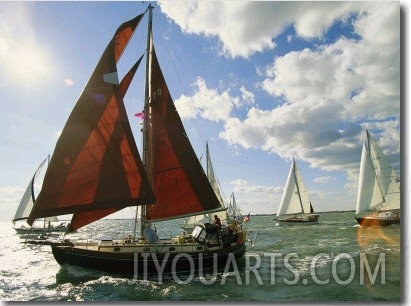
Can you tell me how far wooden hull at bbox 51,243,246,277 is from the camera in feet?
38.7

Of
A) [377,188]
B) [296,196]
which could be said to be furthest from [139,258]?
[296,196]

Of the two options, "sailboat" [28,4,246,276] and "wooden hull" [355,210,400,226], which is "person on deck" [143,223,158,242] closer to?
"sailboat" [28,4,246,276]

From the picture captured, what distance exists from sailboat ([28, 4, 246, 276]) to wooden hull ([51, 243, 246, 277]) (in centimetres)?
3

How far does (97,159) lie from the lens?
1116cm

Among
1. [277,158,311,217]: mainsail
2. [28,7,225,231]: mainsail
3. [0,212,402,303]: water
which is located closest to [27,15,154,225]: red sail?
[28,7,225,231]: mainsail

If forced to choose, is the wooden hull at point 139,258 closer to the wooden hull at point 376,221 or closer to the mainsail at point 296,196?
the wooden hull at point 376,221

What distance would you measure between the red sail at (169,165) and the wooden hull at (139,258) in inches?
50.6

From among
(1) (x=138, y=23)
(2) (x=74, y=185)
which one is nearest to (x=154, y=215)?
(2) (x=74, y=185)

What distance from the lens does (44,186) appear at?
34.7 feet

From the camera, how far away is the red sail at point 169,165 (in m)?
13.0

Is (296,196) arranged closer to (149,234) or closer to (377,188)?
(377,188)

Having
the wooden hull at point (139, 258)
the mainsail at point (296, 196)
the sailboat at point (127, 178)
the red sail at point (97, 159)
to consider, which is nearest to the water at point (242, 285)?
the wooden hull at point (139, 258)

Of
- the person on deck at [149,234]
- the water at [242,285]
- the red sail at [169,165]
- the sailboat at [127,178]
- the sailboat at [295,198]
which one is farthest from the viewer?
the sailboat at [295,198]

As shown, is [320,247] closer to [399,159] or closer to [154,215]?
[154,215]
